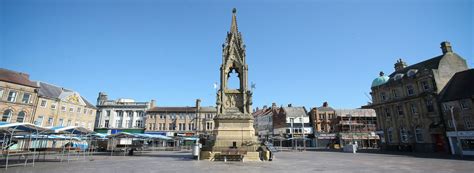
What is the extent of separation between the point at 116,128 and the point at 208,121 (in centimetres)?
2353

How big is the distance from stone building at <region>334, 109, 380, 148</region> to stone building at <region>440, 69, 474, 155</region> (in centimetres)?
2842

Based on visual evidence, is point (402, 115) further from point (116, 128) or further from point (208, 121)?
point (116, 128)

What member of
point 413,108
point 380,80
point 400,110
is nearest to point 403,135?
point 400,110

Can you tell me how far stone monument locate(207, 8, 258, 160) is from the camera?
53.8 feet

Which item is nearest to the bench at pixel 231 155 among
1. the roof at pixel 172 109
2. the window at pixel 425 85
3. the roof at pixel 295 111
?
the window at pixel 425 85

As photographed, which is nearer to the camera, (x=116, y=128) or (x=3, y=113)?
(x=3, y=113)

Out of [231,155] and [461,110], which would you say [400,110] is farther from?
[231,155]

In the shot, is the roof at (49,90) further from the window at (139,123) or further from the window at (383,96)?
the window at (383,96)

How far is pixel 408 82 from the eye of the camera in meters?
34.6

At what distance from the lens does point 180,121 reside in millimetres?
61469

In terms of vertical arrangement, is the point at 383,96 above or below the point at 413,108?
above

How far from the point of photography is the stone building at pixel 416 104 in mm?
30641

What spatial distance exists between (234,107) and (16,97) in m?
39.4

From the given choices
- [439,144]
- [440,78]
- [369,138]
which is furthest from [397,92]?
[369,138]
